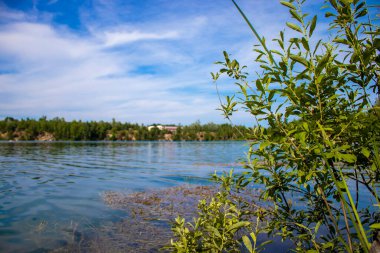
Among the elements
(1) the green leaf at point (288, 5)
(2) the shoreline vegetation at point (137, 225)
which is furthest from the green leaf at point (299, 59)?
(2) the shoreline vegetation at point (137, 225)

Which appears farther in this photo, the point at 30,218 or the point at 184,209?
the point at 184,209

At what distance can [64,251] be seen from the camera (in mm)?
7543

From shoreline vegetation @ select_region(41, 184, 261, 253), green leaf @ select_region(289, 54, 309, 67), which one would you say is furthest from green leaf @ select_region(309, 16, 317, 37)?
shoreline vegetation @ select_region(41, 184, 261, 253)

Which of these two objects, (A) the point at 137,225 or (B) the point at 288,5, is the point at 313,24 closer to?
(B) the point at 288,5

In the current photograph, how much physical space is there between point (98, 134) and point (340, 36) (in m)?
203

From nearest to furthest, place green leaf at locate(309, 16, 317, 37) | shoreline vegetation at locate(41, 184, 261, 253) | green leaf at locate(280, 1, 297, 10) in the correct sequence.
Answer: green leaf at locate(309, 16, 317, 37) < green leaf at locate(280, 1, 297, 10) < shoreline vegetation at locate(41, 184, 261, 253)

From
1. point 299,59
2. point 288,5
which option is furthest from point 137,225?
point 288,5

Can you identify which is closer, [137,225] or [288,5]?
[288,5]

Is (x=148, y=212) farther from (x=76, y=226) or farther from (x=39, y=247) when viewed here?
(x=39, y=247)

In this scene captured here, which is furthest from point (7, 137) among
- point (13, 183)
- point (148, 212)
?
point (148, 212)

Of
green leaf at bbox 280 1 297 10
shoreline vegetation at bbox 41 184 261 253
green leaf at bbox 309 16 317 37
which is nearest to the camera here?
green leaf at bbox 309 16 317 37

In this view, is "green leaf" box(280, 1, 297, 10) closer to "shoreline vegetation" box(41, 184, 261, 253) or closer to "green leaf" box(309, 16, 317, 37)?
"green leaf" box(309, 16, 317, 37)

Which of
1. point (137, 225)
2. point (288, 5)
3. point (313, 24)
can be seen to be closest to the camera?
point (313, 24)

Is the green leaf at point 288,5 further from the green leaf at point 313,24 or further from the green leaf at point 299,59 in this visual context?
the green leaf at point 299,59
